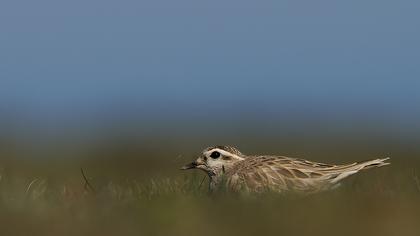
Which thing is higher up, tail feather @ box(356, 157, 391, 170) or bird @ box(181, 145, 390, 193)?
tail feather @ box(356, 157, 391, 170)

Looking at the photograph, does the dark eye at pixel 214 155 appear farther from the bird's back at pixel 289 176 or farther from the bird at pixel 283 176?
the bird's back at pixel 289 176

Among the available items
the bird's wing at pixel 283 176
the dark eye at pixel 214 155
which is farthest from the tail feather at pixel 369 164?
the dark eye at pixel 214 155

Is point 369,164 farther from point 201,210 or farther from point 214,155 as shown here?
point 201,210

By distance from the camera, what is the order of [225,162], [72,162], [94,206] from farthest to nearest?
1. [72,162]
2. [225,162]
3. [94,206]

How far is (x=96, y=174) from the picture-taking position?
2441 centimetres

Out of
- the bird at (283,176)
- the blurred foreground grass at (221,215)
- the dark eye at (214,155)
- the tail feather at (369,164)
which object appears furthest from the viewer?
the dark eye at (214,155)

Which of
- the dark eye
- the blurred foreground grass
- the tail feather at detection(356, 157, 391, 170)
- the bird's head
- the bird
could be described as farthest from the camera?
the dark eye

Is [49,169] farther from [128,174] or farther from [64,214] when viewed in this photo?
[64,214]

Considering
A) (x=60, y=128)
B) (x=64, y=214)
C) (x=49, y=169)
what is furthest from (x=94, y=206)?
(x=60, y=128)

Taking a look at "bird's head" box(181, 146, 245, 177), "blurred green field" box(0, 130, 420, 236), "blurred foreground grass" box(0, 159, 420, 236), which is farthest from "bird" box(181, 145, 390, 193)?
"blurred foreground grass" box(0, 159, 420, 236)

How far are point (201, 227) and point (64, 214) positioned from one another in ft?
5.00

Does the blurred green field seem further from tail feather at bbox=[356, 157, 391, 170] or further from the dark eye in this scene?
the dark eye

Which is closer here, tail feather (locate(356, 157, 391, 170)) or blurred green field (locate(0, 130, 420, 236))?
blurred green field (locate(0, 130, 420, 236))

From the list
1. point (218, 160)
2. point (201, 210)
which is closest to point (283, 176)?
point (218, 160)
